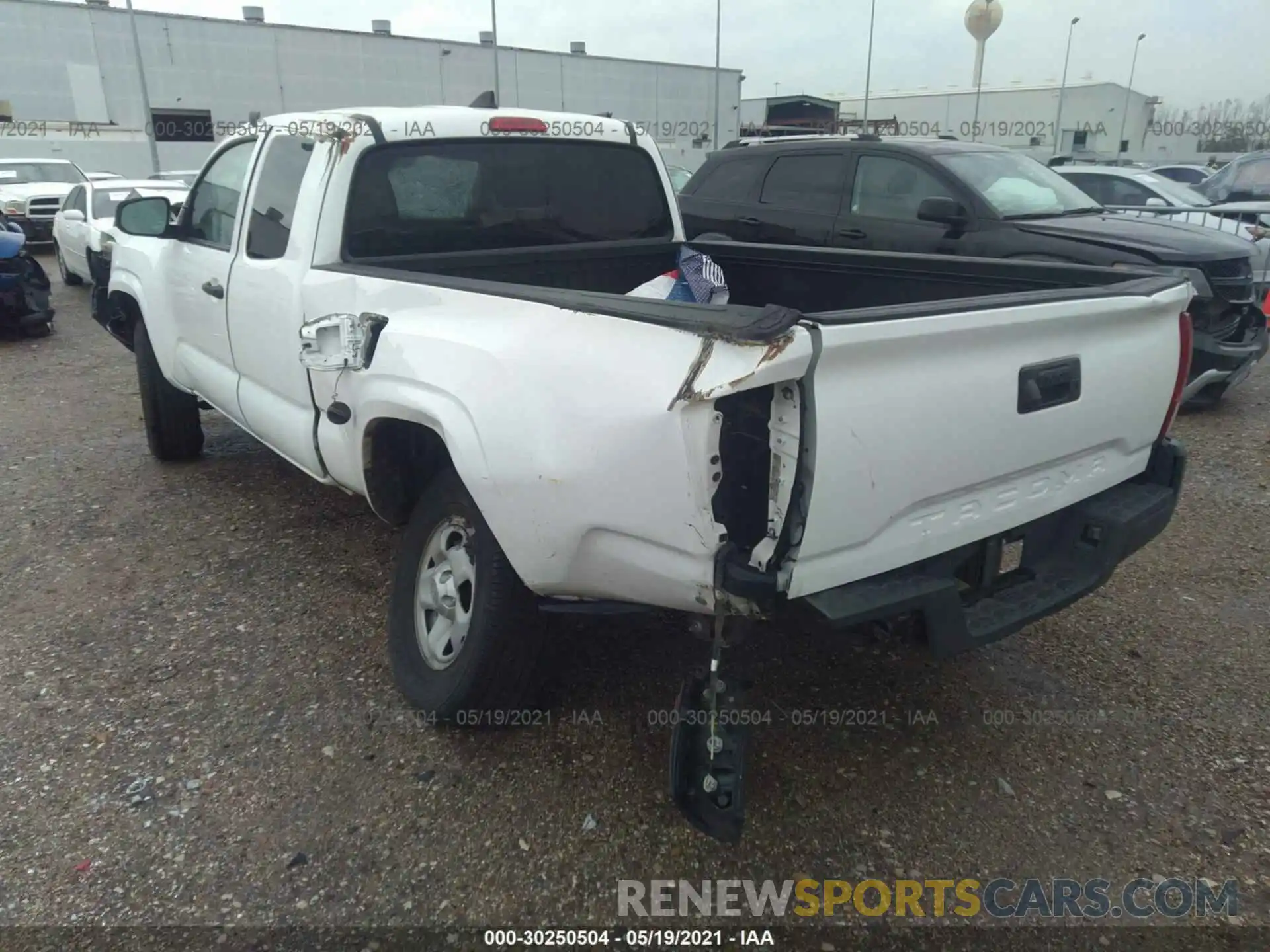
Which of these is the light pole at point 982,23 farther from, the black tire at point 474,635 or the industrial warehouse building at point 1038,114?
the black tire at point 474,635

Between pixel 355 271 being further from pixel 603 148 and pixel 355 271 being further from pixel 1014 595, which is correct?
pixel 1014 595

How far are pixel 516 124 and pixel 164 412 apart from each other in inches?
114

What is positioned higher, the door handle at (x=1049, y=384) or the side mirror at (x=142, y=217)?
the side mirror at (x=142, y=217)

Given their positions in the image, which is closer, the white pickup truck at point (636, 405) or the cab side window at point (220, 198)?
the white pickup truck at point (636, 405)

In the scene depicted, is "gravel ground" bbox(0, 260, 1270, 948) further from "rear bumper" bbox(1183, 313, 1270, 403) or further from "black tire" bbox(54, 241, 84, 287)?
"black tire" bbox(54, 241, 84, 287)

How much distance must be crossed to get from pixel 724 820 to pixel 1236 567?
3.21 meters

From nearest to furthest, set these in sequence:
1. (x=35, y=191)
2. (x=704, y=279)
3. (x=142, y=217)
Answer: (x=704, y=279)
(x=142, y=217)
(x=35, y=191)

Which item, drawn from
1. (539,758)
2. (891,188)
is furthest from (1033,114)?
(539,758)

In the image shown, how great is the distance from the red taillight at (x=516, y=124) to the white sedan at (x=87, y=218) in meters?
8.41

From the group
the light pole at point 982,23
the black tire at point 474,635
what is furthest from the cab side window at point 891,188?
the light pole at point 982,23

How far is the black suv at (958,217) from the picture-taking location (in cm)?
619

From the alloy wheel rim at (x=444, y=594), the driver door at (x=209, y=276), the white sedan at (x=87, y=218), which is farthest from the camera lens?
the white sedan at (x=87, y=218)

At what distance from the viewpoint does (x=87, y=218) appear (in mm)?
11445

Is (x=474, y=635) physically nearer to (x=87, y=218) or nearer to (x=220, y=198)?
(x=220, y=198)
